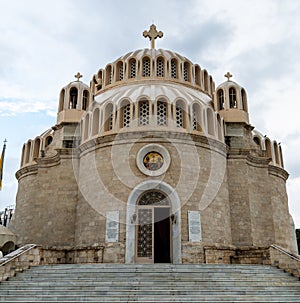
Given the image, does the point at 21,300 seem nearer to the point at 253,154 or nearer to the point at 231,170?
the point at 231,170

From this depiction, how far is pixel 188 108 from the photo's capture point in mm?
16891

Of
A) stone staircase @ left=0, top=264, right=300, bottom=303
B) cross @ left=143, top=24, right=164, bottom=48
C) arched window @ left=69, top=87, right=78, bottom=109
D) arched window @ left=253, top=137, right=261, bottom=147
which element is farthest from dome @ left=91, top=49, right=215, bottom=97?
stone staircase @ left=0, top=264, right=300, bottom=303

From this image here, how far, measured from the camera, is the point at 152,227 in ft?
49.5

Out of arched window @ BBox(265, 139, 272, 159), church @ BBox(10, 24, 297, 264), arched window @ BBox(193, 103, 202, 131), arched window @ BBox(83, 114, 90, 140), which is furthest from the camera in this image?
arched window @ BBox(265, 139, 272, 159)

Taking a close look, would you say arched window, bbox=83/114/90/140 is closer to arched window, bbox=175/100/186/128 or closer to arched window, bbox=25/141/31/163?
arched window, bbox=175/100/186/128

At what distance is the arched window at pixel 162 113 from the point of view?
16703mm

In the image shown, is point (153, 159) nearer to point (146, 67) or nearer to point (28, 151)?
point (146, 67)

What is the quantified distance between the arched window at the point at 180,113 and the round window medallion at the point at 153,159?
179cm

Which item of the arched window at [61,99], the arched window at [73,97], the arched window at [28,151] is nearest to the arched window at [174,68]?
the arched window at [73,97]

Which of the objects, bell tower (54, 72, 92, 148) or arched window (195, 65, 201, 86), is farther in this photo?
arched window (195, 65, 201, 86)

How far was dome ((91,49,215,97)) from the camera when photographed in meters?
20.4

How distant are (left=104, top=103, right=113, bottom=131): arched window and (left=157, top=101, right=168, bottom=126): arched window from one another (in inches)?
88.8

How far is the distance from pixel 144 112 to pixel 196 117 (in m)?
2.45

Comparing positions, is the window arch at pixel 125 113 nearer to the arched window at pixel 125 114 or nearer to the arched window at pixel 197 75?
the arched window at pixel 125 114
